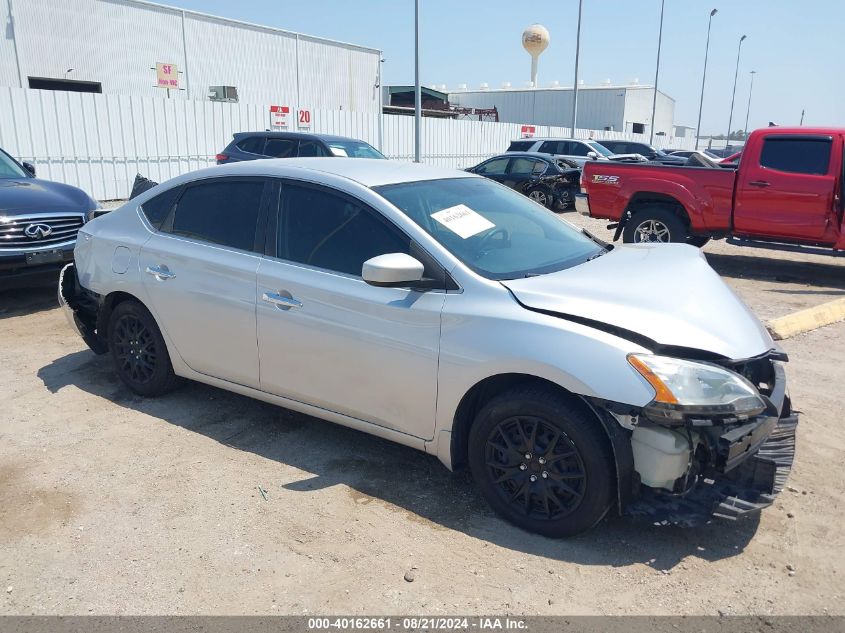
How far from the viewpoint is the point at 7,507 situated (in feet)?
11.1

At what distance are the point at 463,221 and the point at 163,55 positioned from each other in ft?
98.5

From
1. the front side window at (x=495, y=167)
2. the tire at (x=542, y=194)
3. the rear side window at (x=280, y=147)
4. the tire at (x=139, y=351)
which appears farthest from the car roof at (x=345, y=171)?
the front side window at (x=495, y=167)

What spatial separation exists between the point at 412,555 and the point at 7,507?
2150 mm

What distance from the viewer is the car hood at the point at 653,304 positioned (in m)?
2.88

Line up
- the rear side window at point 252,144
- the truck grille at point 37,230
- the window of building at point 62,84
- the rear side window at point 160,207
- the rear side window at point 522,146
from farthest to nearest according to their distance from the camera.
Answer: the window of building at point 62,84 → the rear side window at point 522,146 → the rear side window at point 252,144 → the truck grille at point 37,230 → the rear side window at point 160,207

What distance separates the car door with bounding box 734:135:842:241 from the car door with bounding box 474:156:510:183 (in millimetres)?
7540

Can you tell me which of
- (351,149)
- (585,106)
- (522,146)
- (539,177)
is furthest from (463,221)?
(585,106)

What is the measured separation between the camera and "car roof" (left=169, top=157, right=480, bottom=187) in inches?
150

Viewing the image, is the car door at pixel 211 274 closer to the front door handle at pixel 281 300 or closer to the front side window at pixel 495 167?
the front door handle at pixel 281 300

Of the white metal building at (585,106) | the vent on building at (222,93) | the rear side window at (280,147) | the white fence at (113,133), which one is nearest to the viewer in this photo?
the rear side window at (280,147)

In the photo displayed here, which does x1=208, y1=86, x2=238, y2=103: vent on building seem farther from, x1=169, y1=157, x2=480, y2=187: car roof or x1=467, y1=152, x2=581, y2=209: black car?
x1=169, y1=157, x2=480, y2=187: car roof

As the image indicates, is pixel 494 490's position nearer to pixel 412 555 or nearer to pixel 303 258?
pixel 412 555

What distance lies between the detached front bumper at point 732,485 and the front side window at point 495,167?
13.6 m

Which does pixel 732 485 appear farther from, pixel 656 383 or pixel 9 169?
pixel 9 169
